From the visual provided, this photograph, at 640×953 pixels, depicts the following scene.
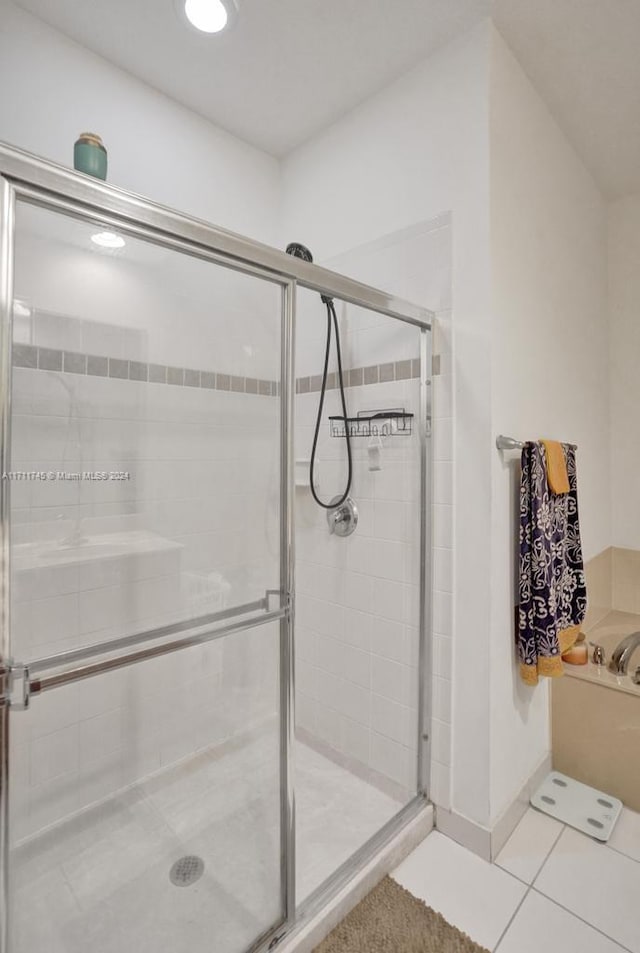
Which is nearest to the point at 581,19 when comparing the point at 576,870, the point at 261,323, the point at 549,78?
the point at 549,78

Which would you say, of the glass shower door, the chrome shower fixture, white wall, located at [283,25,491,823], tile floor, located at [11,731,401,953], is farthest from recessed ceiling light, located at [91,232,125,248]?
tile floor, located at [11,731,401,953]

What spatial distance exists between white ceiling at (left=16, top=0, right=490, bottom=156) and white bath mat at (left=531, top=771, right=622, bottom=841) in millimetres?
2647

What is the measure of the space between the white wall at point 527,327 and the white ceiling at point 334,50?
105 mm

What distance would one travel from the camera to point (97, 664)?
977 mm

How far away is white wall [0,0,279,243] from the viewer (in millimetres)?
1481

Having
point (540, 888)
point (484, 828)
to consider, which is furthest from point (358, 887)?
point (540, 888)

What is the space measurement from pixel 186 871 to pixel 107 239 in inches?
57.1

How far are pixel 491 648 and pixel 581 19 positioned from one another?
6.45 feet

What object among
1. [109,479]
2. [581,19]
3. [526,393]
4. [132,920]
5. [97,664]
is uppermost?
[581,19]

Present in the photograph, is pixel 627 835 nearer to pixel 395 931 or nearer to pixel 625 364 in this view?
pixel 395 931

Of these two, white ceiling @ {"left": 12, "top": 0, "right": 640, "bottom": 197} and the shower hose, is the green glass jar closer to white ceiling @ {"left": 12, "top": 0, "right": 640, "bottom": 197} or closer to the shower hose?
white ceiling @ {"left": 12, "top": 0, "right": 640, "bottom": 197}

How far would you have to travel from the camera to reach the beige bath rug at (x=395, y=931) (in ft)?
4.10

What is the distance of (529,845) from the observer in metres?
1.59

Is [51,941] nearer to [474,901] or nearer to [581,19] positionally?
[474,901]
